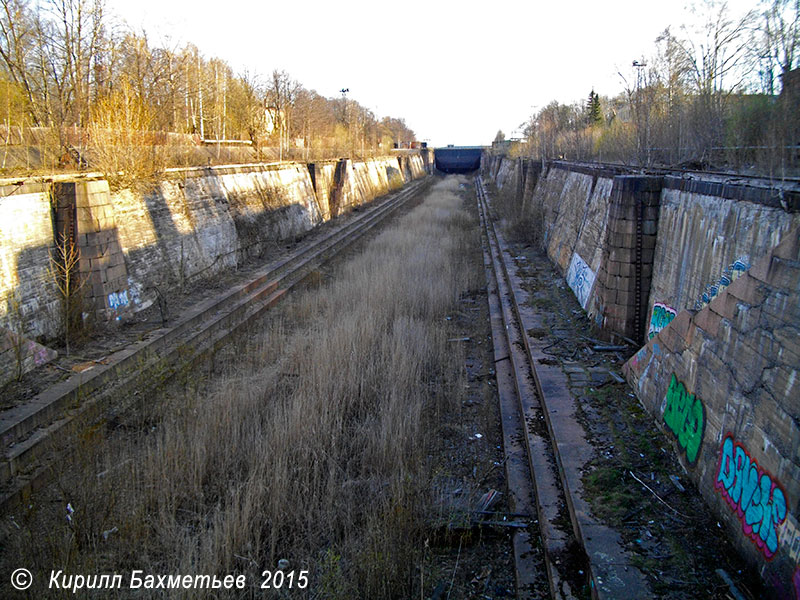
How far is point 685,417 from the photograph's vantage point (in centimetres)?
464

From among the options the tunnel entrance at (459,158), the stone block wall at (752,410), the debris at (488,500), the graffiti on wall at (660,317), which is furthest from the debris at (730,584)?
the tunnel entrance at (459,158)

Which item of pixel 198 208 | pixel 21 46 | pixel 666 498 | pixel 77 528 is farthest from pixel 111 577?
pixel 21 46

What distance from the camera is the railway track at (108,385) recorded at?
17.1 ft

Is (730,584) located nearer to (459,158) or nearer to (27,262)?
(27,262)

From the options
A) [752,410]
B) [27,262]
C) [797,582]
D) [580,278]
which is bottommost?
[797,582]

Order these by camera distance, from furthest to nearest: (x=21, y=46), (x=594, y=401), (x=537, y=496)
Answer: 1. (x=21, y=46)
2. (x=594, y=401)
3. (x=537, y=496)

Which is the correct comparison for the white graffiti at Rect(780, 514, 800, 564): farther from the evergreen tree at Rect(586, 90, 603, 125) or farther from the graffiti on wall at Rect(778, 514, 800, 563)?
the evergreen tree at Rect(586, 90, 603, 125)

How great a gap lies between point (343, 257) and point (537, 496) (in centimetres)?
1304

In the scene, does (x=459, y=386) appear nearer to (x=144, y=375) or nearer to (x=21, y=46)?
(x=144, y=375)

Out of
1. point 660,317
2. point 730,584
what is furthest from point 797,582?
point 660,317

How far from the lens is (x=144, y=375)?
724 cm

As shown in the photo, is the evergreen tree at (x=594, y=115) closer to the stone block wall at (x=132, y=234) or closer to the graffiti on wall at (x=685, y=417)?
the stone block wall at (x=132, y=234)

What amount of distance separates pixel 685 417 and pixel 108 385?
6451 millimetres

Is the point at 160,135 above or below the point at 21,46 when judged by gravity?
below
